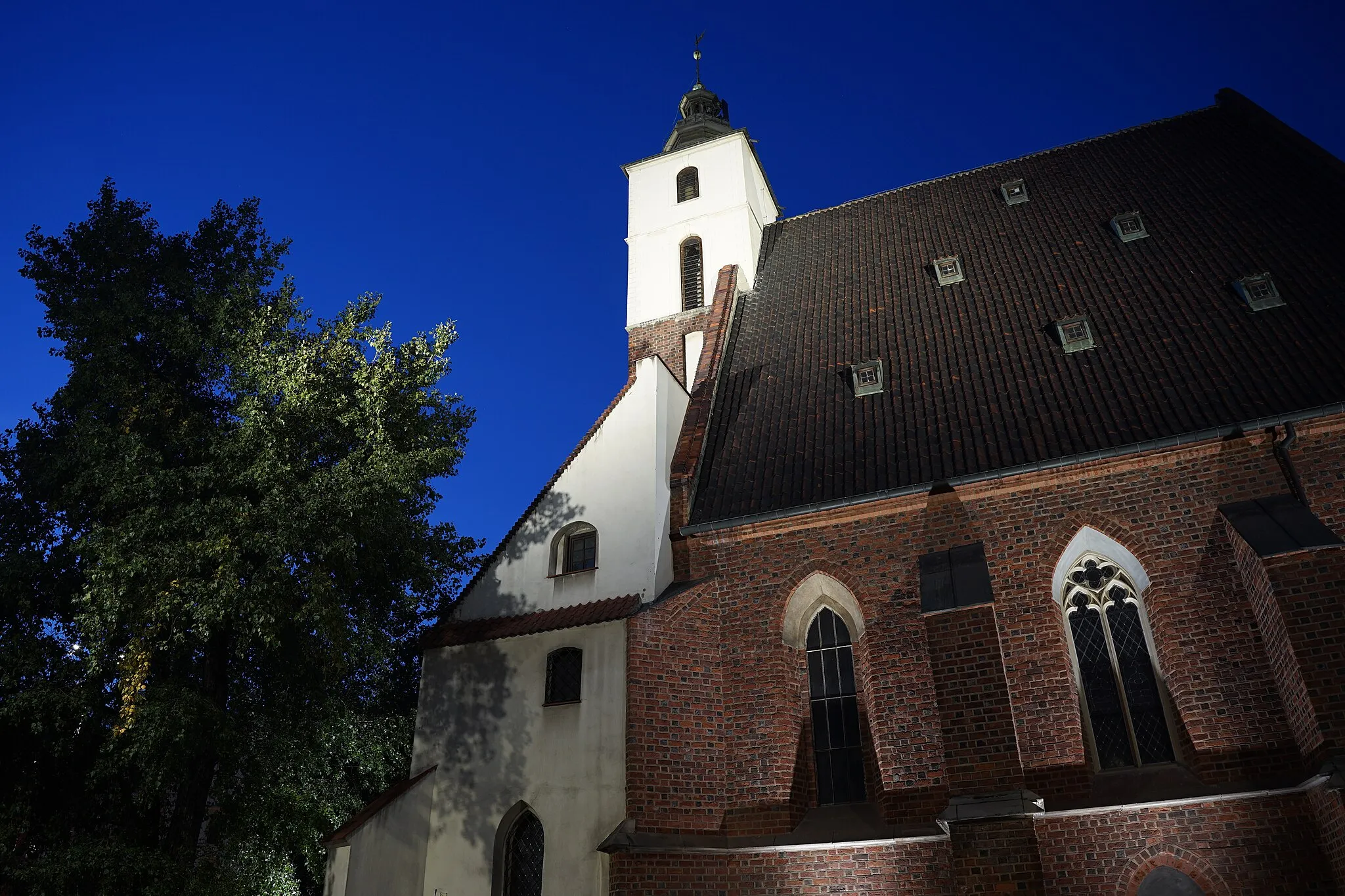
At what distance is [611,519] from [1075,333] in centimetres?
706

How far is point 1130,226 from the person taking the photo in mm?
14906

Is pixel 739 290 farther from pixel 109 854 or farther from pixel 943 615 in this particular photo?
pixel 109 854

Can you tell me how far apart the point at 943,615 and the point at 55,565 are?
1158cm

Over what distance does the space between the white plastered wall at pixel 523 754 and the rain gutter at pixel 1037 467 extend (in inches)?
86.1

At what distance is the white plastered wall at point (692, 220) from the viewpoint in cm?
1889

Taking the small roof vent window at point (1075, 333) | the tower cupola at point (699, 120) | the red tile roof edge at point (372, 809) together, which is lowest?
the red tile roof edge at point (372, 809)

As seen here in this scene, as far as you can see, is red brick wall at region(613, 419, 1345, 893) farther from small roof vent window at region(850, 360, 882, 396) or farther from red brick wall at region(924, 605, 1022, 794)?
small roof vent window at region(850, 360, 882, 396)

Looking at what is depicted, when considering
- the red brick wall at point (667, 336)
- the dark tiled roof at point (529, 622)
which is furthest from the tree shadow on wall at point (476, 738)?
the red brick wall at point (667, 336)

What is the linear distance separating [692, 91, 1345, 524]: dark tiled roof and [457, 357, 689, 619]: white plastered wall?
2.40ft

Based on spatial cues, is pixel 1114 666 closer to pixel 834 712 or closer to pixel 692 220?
pixel 834 712

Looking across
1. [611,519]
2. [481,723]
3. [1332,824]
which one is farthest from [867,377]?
[1332,824]

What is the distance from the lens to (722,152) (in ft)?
67.5

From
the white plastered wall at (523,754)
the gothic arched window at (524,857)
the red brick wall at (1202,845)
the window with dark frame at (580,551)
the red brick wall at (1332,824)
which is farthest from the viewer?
the window with dark frame at (580,551)

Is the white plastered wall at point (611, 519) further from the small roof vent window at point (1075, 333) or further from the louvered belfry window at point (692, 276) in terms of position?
the small roof vent window at point (1075, 333)
